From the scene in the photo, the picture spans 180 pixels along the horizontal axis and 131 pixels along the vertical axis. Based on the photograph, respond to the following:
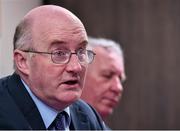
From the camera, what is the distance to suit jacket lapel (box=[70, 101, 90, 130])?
146 centimetres

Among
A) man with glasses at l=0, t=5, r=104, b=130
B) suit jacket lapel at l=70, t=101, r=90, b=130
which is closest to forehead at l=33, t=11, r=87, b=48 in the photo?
man with glasses at l=0, t=5, r=104, b=130

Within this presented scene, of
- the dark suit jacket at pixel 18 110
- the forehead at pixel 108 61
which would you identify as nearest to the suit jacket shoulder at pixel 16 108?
the dark suit jacket at pixel 18 110

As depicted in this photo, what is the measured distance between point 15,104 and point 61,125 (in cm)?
15

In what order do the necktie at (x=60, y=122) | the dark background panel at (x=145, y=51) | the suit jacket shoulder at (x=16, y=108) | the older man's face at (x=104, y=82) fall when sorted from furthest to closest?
the dark background panel at (x=145, y=51) → the older man's face at (x=104, y=82) → the necktie at (x=60, y=122) → the suit jacket shoulder at (x=16, y=108)

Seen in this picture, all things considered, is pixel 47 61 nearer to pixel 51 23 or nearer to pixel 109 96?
pixel 51 23

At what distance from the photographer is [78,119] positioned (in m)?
1.48

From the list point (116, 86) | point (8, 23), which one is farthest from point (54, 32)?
point (116, 86)

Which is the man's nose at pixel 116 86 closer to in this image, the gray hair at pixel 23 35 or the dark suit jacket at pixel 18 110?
the dark suit jacket at pixel 18 110

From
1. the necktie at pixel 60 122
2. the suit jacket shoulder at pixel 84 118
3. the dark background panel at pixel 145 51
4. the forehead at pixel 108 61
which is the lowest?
the dark background panel at pixel 145 51

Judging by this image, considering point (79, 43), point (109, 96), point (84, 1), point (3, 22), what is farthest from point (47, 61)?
point (84, 1)

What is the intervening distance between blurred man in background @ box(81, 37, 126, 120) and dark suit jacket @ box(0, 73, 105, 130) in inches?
37.2

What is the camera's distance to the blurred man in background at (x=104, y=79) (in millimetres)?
2434

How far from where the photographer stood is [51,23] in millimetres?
1340

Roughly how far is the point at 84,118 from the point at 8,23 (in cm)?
41
